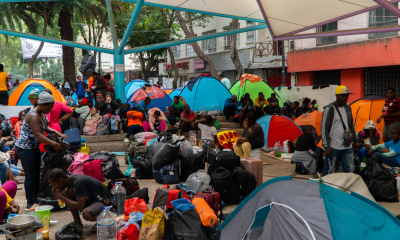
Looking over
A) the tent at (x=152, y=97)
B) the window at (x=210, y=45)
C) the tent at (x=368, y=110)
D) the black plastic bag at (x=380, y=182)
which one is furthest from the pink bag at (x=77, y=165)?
the window at (x=210, y=45)

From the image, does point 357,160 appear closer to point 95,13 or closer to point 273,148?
point 273,148

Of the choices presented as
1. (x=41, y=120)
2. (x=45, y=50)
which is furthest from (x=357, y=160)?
(x=45, y=50)

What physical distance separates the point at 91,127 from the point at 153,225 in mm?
7176

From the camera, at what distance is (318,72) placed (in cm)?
1834

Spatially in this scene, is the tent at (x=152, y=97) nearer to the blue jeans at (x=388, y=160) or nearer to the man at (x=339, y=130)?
the blue jeans at (x=388, y=160)

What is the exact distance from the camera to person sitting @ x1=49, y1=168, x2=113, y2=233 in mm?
4312

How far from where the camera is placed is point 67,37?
1773cm

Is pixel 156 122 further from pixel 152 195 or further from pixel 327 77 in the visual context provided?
pixel 327 77

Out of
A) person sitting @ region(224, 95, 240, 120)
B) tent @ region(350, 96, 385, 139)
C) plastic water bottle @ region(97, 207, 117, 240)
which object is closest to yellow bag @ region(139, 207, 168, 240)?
plastic water bottle @ region(97, 207, 117, 240)

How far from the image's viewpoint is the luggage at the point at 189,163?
738cm

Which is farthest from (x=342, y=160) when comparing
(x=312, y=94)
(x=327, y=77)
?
(x=327, y=77)

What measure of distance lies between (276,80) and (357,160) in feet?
59.2

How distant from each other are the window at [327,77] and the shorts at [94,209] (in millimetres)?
15212

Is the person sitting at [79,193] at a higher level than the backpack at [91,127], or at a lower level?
lower
